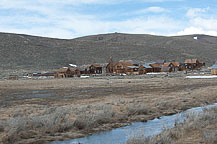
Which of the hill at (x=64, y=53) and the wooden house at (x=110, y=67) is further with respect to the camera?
the hill at (x=64, y=53)

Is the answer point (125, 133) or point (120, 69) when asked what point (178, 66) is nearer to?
point (120, 69)

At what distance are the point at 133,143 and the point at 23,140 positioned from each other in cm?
402

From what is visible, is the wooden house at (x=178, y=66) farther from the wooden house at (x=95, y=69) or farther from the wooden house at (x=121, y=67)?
the wooden house at (x=95, y=69)

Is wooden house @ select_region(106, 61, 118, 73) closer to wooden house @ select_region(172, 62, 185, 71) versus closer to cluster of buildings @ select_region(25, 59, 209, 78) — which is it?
cluster of buildings @ select_region(25, 59, 209, 78)

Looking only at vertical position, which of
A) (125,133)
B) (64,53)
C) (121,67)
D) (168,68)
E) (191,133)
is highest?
(64,53)

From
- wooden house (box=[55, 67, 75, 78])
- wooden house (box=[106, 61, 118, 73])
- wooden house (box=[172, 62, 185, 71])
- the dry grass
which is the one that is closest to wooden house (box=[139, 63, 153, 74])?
wooden house (box=[172, 62, 185, 71])

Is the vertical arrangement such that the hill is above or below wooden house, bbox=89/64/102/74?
above

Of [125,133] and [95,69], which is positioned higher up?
[95,69]

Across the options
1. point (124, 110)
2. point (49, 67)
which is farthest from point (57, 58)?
point (124, 110)

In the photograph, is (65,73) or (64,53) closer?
(65,73)

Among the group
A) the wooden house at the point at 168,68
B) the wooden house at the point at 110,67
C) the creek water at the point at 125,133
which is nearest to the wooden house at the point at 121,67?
the wooden house at the point at 110,67

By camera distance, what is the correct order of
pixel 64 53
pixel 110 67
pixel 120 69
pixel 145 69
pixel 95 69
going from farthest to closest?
pixel 64 53 → pixel 110 67 → pixel 95 69 → pixel 120 69 → pixel 145 69

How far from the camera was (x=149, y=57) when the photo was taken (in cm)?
12119

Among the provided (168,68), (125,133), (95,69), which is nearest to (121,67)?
(95,69)
